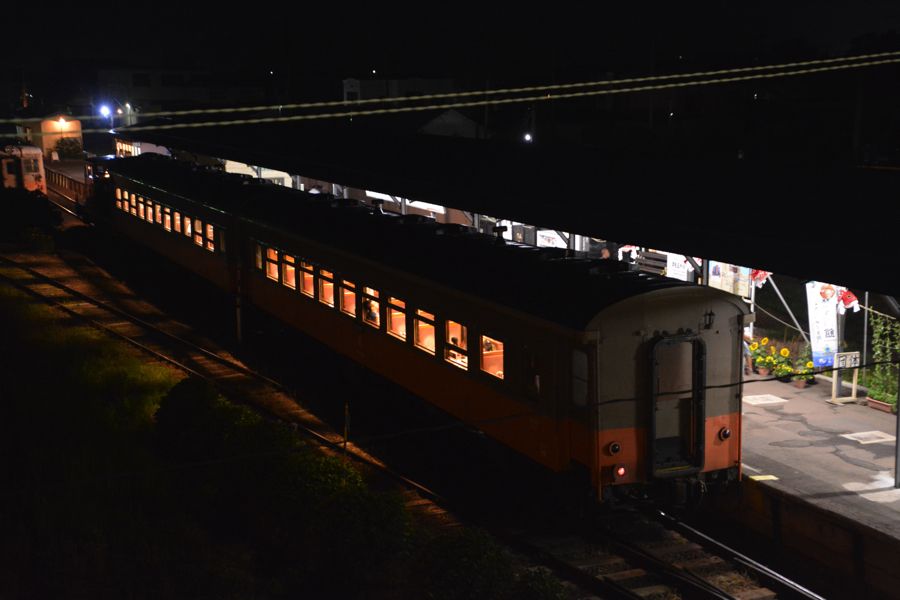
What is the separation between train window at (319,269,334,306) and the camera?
13.7 m

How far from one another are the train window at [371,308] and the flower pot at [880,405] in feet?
22.7

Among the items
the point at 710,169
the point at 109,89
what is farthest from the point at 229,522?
the point at 109,89

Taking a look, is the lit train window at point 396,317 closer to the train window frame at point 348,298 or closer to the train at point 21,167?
the train window frame at point 348,298

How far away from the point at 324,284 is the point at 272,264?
2391mm

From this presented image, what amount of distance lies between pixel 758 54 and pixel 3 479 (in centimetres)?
3758

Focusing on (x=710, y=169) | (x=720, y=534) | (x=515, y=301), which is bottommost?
(x=720, y=534)

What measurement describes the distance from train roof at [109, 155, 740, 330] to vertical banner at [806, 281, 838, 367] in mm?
4108

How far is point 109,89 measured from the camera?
249ft

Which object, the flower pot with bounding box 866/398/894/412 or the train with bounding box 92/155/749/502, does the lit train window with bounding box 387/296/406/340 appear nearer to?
the train with bounding box 92/155/749/502

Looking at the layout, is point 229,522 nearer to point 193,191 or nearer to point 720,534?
point 720,534

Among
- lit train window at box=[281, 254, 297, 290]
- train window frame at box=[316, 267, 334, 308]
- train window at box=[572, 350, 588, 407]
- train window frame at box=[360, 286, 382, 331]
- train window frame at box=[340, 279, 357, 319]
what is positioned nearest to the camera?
train window at box=[572, 350, 588, 407]

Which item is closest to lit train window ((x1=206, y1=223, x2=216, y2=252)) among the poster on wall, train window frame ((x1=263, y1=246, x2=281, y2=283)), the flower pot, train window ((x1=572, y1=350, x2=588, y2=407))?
train window frame ((x1=263, y1=246, x2=281, y2=283))

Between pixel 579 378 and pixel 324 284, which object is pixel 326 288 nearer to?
pixel 324 284

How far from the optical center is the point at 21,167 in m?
38.1
